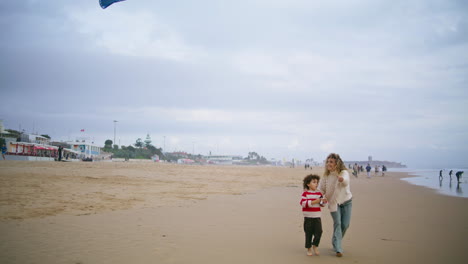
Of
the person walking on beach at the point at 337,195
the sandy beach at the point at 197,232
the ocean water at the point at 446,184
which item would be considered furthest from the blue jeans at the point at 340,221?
the ocean water at the point at 446,184

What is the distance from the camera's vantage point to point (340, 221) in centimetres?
486

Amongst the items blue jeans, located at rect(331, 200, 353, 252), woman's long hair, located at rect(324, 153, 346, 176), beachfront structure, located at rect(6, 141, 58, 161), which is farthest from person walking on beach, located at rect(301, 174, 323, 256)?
beachfront structure, located at rect(6, 141, 58, 161)

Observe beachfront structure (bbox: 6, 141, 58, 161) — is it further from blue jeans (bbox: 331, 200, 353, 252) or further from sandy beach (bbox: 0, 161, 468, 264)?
blue jeans (bbox: 331, 200, 353, 252)

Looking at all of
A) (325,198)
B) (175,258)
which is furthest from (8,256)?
(325,198)

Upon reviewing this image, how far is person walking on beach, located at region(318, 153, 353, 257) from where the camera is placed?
482 centimetres

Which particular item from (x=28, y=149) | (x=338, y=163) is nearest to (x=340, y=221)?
(x=338, y=163)

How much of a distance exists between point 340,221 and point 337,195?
44 centimetres

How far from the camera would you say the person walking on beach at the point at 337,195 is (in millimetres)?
4820

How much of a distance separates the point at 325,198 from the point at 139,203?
6676 millimetres

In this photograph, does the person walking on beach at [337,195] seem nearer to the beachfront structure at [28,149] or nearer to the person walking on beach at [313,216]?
the person walking on beach at [313,216]

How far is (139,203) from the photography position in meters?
9.52

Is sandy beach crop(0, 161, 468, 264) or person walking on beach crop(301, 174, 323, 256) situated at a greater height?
person walking on beach crop(301, 174, 323, 256)

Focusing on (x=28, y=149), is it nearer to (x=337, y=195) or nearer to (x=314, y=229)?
(x=314, y=229)

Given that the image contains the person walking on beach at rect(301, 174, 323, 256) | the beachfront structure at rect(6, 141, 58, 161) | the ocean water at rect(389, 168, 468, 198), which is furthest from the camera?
the beachfront structure at rect(6, 141, 58, 161)
